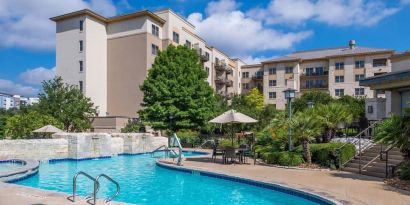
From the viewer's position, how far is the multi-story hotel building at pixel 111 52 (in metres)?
41.9

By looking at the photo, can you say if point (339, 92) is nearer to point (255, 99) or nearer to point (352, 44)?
point (352, 44)

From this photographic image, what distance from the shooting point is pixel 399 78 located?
60.1ft

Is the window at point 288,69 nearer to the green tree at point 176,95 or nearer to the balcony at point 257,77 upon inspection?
the balcony at point 257,77

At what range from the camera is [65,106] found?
1305 inches

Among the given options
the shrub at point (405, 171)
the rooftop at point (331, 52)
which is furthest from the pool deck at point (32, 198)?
the rooftop at point (331, 52)

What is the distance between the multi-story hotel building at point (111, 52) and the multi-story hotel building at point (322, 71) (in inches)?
1037

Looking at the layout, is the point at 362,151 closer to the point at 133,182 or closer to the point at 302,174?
the point at 302,174

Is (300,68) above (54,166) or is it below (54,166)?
above

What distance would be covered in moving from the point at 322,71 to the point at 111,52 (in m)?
37.5

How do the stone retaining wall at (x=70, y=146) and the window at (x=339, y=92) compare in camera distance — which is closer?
the stone retaining wall at (x=70, y=146)

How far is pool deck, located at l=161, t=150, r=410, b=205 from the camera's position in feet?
30.5

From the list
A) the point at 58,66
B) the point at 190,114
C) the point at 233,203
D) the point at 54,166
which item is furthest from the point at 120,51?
the point at 233,203

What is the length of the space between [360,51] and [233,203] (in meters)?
56.1

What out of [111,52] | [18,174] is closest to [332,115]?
[18,174]
